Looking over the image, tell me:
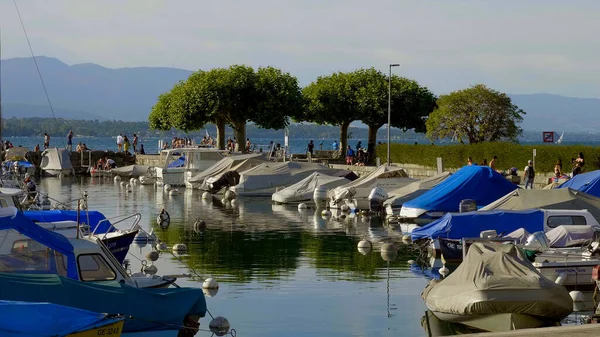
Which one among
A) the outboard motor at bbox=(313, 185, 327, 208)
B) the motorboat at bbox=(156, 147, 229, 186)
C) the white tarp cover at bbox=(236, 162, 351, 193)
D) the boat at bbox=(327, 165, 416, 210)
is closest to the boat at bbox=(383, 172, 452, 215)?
the boat at bbox=(327, 165, 416, 210)

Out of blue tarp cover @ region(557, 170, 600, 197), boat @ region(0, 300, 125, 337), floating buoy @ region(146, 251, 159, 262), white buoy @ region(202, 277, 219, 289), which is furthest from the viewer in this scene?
blue tarp cover @ region(557, 170, 600, 197)

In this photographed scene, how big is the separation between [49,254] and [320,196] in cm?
3788

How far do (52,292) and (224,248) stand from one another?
20.4 metres

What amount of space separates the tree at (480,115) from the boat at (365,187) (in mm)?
24893

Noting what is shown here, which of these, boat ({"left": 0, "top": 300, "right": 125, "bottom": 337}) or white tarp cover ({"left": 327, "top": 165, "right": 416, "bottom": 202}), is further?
white tarp cover ({"left": 327, "top": 165, "right": 416, "bottom": 202})

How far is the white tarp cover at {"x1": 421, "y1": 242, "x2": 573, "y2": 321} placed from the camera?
23.2 metres

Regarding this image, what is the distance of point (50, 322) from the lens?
16719mm

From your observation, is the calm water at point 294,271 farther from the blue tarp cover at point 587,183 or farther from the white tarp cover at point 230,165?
the white tarp cover at point 230,165

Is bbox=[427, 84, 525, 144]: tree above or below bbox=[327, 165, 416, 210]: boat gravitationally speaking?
above

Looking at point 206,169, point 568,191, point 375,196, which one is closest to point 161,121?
point 206,169

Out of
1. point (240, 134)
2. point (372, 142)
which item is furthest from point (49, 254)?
point (240, 134)

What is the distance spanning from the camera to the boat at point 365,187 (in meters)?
55.0

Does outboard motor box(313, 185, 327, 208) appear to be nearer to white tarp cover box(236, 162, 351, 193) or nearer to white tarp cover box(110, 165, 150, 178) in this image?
white tarp cover box(236, 162, 351, 193)

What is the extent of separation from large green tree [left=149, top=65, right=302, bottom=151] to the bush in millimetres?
14068
